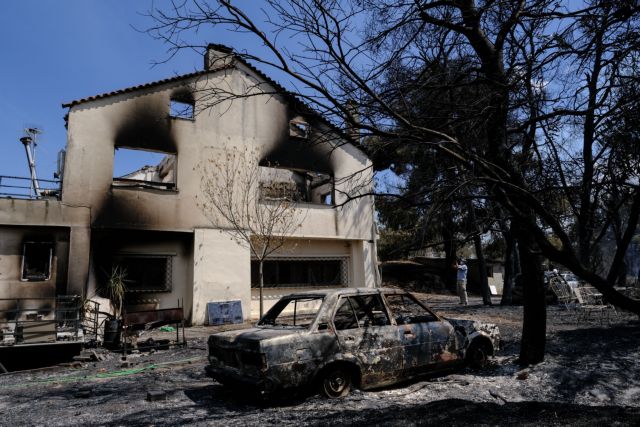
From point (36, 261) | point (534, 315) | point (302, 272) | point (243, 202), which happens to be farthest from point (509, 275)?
point (36, 261)

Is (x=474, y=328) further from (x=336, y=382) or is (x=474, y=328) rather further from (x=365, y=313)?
(x=336, y=382)

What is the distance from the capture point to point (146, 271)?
1419 centimetres

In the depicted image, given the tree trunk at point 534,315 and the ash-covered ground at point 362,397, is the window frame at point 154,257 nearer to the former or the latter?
the ash-covered ground at point 362,397

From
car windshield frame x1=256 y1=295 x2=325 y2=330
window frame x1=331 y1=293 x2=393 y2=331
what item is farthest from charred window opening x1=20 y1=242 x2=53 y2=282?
window frame x1=331 y1=293 x2=393 y2=331

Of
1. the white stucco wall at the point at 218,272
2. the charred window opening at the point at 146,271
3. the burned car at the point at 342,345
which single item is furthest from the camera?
the white stucco wall at the point at 218,272

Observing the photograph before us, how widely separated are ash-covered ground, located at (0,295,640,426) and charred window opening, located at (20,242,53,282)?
4796mm

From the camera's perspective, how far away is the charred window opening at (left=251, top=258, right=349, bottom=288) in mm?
16438

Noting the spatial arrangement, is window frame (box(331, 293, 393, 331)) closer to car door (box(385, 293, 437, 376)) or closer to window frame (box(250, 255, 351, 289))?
car door (box(385, 293, 437, 376))

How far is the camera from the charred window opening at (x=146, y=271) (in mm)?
13758

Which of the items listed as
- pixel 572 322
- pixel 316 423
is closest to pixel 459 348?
pixel 316 423

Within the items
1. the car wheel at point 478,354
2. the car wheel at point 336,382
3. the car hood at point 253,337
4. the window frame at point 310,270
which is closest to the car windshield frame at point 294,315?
the car hood at point 253,337

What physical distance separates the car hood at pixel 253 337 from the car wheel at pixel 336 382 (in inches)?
24.9

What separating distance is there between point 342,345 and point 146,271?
408 inches

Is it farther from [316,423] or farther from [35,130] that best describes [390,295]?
[35,130]
